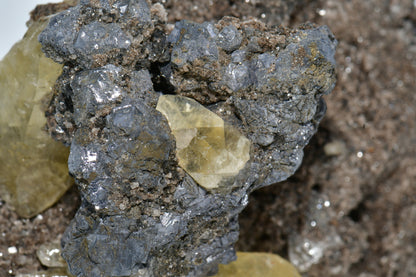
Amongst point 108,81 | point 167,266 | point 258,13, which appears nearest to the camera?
point 108,81

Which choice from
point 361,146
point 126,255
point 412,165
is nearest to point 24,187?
point 126,255

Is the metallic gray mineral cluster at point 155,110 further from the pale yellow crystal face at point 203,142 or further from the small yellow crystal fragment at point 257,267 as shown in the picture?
the small yellow crystal fragment at point 257,267

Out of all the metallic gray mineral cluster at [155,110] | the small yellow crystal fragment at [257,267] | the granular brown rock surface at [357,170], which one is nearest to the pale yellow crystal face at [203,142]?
the metallic gray mineral cluster at [155,110]

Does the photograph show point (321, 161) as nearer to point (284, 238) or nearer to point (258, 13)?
point (284, 238)

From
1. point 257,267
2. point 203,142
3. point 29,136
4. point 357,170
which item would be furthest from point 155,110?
point 357,170

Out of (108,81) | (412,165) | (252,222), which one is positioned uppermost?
(108,81)

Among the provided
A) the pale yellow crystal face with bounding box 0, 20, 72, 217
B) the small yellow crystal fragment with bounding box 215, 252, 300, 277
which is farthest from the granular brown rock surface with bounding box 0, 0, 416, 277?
the pale yellow crystal face with bounding box 0, 20, 72, 217

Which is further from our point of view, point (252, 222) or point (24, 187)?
point (252, 222)
